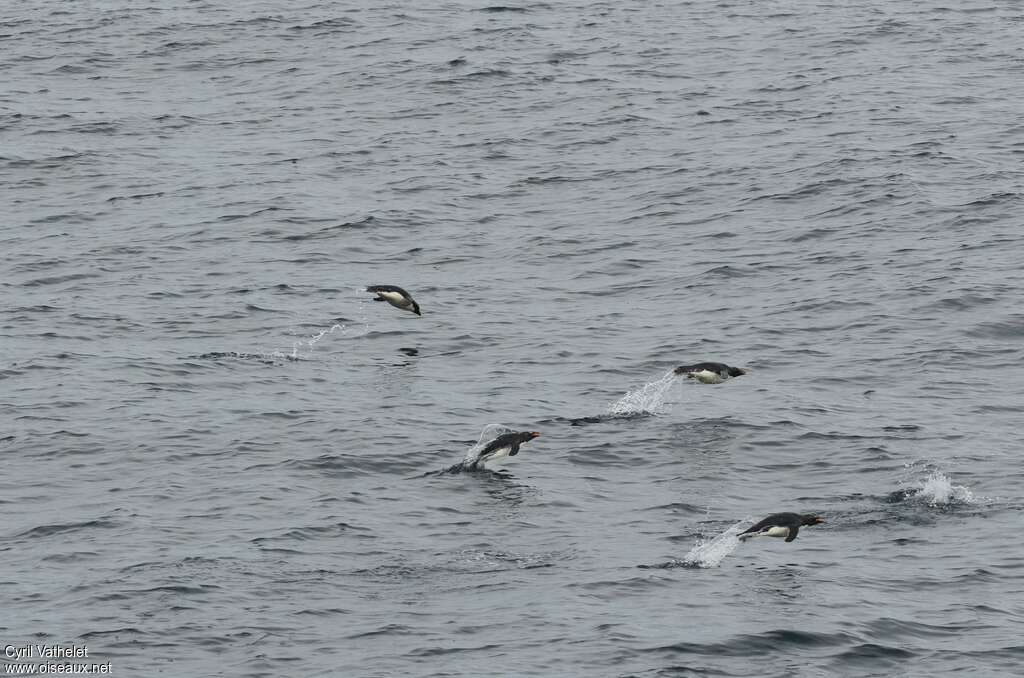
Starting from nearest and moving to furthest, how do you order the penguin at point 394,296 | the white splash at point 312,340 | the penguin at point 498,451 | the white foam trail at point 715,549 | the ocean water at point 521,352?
the ocean water at point 521,352
the white foam trail at point 715,549
the penguin at point 498,451
the white splash at point 312,340
the penguin at point 394,296

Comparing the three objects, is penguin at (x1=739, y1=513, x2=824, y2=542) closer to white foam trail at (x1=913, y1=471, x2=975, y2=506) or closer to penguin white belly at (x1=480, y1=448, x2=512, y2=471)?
white foam trail at (x1=913, y1=471, x2=975, y2=506)

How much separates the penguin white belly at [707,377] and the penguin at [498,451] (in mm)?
3176

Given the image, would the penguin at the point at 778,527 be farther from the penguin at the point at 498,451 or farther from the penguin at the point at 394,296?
the penguin at the point at 394,296

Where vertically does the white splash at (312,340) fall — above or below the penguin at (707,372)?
below

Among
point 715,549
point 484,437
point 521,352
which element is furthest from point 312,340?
point 715,549

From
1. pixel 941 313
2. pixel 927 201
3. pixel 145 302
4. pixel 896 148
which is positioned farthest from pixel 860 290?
pixel 145 302

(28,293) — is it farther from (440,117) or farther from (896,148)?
(896,148)

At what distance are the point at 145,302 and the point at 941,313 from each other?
13664 millimetres

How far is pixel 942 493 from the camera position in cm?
2264

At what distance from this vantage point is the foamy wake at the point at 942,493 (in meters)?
22.5

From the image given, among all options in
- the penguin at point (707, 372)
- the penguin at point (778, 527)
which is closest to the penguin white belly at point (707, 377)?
the penguin at point (707, 372)

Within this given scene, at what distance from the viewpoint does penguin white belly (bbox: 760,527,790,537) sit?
2075 cm

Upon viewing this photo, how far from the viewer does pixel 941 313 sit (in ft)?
98.5

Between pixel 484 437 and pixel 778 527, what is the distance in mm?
5511
